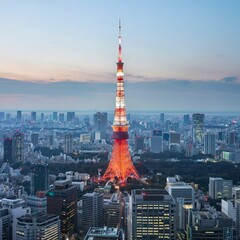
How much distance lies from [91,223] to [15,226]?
2557mm

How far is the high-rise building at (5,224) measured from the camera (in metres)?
10.2

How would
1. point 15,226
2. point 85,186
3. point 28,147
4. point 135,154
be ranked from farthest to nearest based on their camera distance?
point 28,147, point 135,154, point 85,186, point 15,226

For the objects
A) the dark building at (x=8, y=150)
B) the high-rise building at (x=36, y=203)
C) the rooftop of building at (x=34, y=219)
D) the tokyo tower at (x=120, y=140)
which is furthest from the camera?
the dark building at (x=8, y=150)

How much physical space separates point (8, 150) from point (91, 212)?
13.0 metres

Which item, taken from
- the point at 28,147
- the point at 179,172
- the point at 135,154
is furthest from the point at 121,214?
the point at 28,147

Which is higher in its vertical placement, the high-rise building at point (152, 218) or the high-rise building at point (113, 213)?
the high-rise building at point (152, 218)

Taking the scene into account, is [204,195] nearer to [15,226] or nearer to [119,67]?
[119,67]

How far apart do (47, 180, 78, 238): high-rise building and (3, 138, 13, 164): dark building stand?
39.7 ft

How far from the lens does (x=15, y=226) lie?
32.6ft

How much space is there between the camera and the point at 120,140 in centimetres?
1627

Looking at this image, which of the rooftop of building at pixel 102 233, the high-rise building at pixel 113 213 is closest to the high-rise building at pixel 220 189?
the high-rise building at pixel 113 213

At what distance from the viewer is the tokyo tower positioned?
15531 millimetres

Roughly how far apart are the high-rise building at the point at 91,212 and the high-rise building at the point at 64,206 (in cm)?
28

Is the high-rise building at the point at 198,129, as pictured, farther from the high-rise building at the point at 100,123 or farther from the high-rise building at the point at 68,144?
the high-rise building at the point at 68,144
